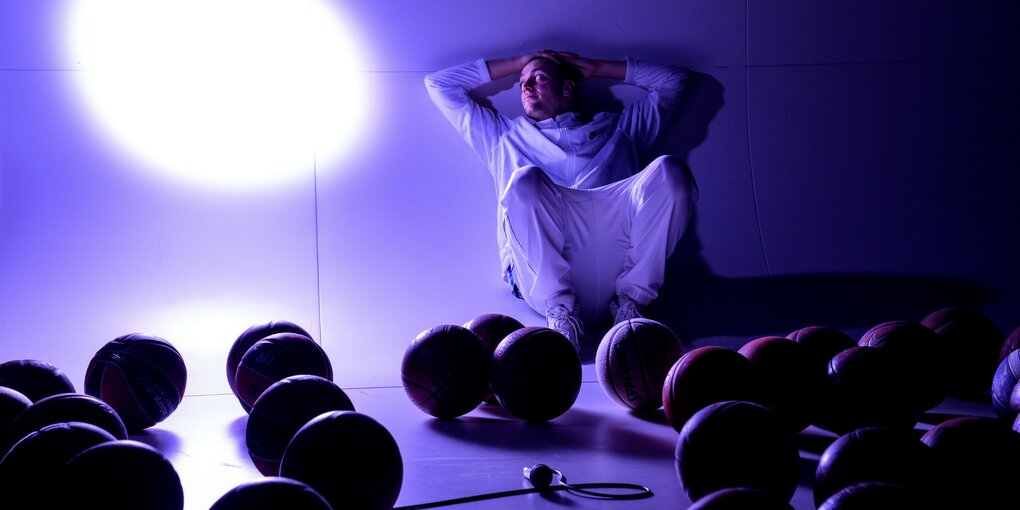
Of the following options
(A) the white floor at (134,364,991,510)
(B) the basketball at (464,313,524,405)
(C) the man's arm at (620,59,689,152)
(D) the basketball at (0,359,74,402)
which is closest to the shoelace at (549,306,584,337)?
(B) the basketball at (464,313,524,405)

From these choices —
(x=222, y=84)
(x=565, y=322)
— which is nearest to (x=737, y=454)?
(x=565, y=322)

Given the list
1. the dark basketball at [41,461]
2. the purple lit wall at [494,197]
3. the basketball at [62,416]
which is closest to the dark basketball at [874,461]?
the dark basketball at [41,461]

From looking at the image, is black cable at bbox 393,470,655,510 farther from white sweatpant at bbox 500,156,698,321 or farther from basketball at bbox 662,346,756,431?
white sweatpant at bbox 500,156,698,321

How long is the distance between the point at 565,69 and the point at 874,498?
3.32 meters

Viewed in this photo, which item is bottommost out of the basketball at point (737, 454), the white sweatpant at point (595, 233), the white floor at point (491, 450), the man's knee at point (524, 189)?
the white floor at point (491, 450)

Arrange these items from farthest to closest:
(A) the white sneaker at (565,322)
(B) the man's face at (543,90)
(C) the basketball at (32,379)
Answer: (B) the man's face at (543,90), (A) the white sneaker at (565,322), (C) the basketball at (32,379)

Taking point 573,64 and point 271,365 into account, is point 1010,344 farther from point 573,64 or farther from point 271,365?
point 573,64

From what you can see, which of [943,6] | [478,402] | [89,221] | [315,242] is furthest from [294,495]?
[943,6]

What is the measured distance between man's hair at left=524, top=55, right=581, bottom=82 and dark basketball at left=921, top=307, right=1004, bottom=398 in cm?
223

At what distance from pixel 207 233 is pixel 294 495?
123 inches

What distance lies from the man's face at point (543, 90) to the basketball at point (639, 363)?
1.91 metres

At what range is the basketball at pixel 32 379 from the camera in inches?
81.8

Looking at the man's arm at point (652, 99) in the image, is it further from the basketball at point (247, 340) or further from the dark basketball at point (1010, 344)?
the basketball at point (247, 340)

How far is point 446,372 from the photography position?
2217 mm
